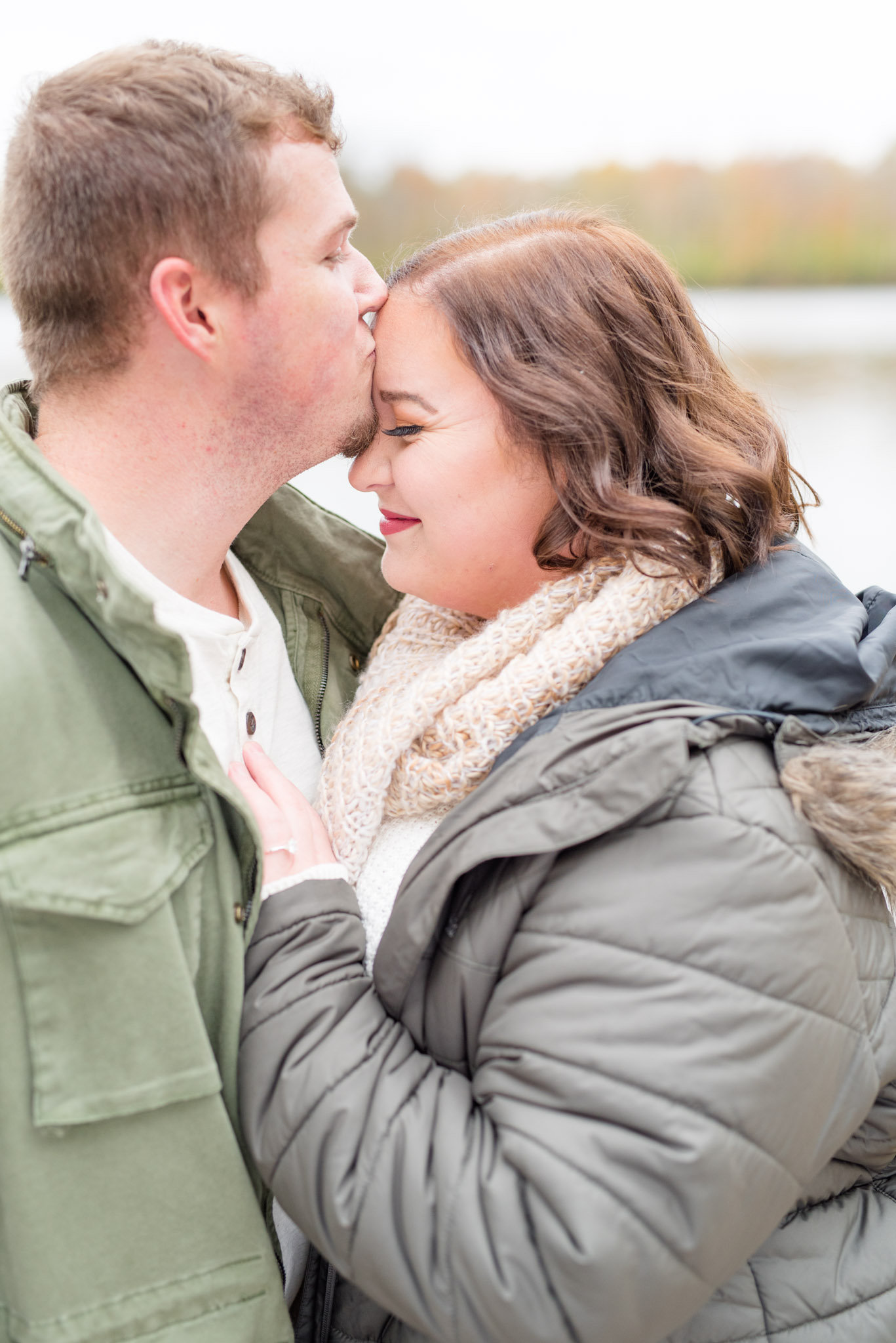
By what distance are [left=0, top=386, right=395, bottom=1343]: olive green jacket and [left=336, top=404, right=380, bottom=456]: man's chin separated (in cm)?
40

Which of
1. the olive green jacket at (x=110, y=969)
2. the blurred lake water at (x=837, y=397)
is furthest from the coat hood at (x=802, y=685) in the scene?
the blurred lake water at (x=837, y=397)

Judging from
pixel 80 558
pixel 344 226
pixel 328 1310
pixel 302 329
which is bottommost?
pixel 328 1310

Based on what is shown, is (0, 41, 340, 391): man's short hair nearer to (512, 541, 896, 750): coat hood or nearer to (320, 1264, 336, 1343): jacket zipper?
(512, 541, 896, 750): coat hood

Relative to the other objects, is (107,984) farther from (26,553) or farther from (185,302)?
(185,302)

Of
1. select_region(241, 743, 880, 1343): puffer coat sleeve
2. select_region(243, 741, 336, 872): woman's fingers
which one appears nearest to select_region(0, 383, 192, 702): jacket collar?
select_region(243, 741, 336, 872): woman's fingers

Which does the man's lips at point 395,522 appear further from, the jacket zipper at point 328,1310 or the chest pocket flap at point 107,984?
the jacket zipper at point 328,1310

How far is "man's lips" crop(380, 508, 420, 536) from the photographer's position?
1325 millimetres

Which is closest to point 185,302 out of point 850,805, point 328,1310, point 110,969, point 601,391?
point 601,391

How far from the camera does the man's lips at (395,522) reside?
1.33 metres

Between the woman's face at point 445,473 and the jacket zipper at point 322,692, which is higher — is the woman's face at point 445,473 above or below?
above

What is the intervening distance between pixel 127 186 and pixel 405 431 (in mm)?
410

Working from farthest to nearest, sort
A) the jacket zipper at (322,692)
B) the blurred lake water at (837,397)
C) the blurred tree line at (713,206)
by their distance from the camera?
the blurred lake water at (837,397) → the blurred tree line at (713,206) → the jacket zipper at (322,692)

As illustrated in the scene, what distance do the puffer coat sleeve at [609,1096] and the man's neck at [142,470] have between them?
1.79 feet

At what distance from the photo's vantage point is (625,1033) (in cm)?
82
